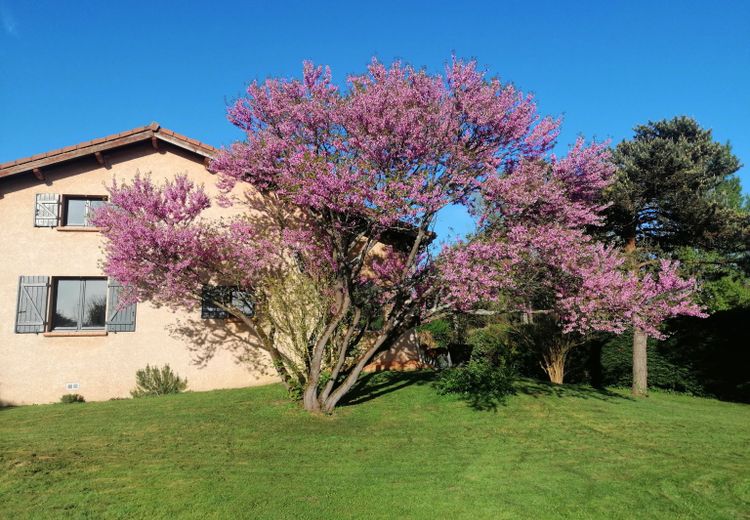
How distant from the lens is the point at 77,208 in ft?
46.7

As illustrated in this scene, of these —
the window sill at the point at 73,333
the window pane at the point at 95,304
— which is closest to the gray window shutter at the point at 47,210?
the window pane at the point at 95,304

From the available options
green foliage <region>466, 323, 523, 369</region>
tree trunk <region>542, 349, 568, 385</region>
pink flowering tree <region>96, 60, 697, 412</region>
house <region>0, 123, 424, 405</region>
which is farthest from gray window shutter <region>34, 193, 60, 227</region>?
tree trunk <region>542, 349, 568, 385</region>

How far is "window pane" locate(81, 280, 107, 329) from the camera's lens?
1380cm

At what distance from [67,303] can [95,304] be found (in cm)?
71

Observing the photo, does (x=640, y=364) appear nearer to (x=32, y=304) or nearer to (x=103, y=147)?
(x=103, y=147)

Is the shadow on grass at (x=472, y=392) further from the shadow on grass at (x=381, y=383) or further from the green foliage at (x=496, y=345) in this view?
the green foliage at (x=496, y=345)

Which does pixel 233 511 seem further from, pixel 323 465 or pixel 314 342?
pixel 314 342

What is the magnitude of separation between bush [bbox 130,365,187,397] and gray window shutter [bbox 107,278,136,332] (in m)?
1.16

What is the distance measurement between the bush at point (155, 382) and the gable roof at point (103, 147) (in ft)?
18.4

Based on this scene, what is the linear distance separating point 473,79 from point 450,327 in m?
13.3

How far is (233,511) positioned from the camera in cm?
562

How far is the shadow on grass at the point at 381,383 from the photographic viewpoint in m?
12.2

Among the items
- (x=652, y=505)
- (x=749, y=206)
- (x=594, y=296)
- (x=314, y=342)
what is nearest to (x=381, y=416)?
(x=314, y=342)

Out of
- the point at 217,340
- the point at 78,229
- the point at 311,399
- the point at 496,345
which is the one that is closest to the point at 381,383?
Result: the point at 311,399
